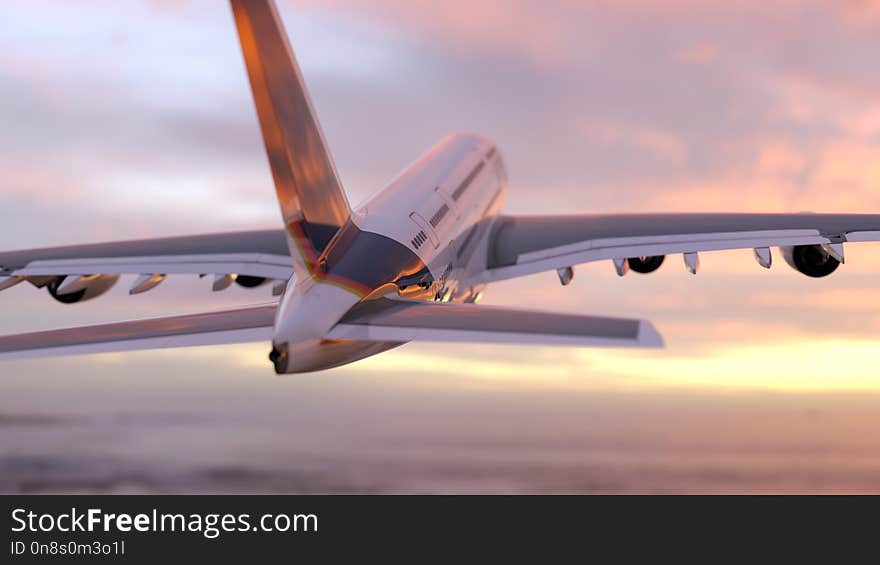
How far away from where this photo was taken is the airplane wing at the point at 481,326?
12.5 metres

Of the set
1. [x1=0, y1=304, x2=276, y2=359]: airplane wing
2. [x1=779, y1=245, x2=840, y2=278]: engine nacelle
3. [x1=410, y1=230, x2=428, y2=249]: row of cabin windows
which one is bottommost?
[x1=0, y1=304, x2=276, y2=359]: airplane wing

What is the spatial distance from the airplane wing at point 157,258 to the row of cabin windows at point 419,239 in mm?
4445

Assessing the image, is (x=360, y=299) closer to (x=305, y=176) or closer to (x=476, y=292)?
(x=305, y=176)

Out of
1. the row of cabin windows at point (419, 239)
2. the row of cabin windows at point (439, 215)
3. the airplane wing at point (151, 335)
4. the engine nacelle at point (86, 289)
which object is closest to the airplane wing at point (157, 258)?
the engine nacelle at point (86, 289)

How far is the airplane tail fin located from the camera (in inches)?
621

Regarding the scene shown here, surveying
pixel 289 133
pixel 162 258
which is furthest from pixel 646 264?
pixel 289 133

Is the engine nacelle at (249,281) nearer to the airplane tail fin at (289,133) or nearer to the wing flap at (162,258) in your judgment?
the wing flap at (162,258)

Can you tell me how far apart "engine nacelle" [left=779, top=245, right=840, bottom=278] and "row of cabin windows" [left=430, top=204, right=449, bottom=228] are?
8.67 m

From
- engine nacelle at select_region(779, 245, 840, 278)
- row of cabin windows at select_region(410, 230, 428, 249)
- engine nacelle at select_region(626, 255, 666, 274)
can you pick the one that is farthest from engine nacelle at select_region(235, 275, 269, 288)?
engine nacelle at select_region(779, 245, 840, 278)

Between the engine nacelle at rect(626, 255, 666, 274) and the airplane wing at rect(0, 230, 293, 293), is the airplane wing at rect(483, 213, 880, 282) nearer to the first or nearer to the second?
the engine nacelle at rect(626, 255, 666, 274)

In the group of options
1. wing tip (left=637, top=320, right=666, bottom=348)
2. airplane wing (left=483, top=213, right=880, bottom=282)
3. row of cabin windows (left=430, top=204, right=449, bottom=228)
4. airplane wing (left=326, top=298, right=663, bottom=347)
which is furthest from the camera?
airplane wing (left=483, top=213, right=880, bottom=282)

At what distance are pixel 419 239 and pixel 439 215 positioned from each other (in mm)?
3472

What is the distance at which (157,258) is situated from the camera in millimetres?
25969

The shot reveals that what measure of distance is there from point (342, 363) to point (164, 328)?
3.02 m
